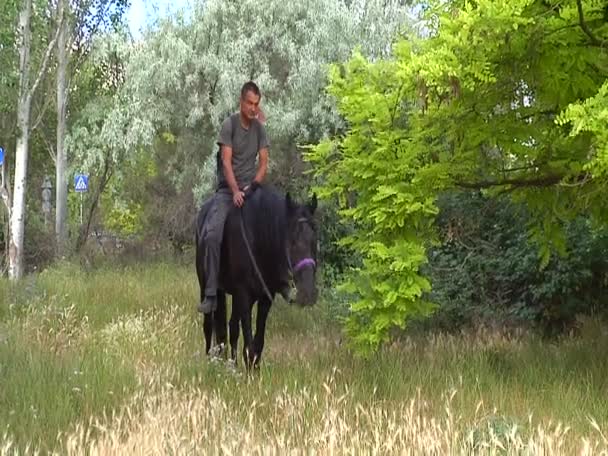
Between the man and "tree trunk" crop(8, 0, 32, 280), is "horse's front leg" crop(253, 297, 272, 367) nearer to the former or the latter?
the man

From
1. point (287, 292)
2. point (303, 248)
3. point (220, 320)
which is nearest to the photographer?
point (303, 248)

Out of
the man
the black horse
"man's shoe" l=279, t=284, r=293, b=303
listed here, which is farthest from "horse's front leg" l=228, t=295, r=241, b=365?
"man's shoe" l=279, t=284, r=293, b=303

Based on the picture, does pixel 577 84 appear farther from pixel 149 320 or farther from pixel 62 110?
pixel 62 110

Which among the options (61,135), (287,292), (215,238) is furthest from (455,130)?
(61,135)

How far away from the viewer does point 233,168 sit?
8797mm

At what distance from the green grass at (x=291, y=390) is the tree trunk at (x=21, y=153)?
29.1 ft

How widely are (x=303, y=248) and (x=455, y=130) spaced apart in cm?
182

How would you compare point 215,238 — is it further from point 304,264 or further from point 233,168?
point 304,264

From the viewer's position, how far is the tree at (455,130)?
6137 millimetres

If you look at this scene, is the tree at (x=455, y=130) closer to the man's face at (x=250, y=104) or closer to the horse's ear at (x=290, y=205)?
the horse's ear at (x=290, y=205)

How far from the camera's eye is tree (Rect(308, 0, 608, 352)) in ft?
20.1

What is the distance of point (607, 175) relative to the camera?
5.97 metres

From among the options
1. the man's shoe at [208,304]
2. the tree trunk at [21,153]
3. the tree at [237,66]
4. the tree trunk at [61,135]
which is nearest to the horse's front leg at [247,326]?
the man's shoe at [208,304]

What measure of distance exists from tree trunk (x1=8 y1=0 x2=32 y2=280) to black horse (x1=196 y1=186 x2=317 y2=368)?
12398 mm
